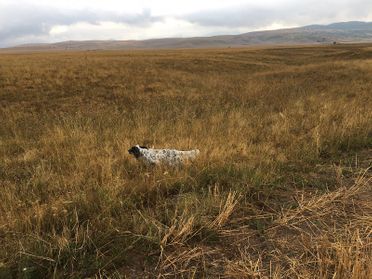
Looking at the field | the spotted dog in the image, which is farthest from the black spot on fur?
the field

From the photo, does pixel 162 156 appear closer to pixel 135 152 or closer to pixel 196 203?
pixel 135 152

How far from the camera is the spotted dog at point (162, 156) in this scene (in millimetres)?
5059

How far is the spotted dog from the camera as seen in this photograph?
5059 millimetres

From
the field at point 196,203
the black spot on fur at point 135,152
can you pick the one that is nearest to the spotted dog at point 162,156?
the black spot on fur at point 135,152

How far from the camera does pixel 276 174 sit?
15.1 ft

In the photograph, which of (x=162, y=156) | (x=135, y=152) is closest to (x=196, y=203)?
(x=162, y=156)

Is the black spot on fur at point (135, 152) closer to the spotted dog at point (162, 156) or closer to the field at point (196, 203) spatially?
the spotted dog at point (162, 156)

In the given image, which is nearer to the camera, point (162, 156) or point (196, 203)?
point (196, 203)

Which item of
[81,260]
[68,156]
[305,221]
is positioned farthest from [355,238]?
[68,156]

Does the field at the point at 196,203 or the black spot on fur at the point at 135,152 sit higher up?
the black spot on fur at the point at 135,152

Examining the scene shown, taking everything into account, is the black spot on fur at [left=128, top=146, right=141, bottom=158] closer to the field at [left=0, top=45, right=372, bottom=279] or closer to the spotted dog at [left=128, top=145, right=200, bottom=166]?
the spotted dog at [left=128, top=145, right=200, bottom=166]

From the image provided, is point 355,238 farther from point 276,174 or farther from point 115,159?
point 115,159

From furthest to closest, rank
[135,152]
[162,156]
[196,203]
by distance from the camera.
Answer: [135,152], [162,156], [196,203]

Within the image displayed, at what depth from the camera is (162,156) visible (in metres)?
5.27
